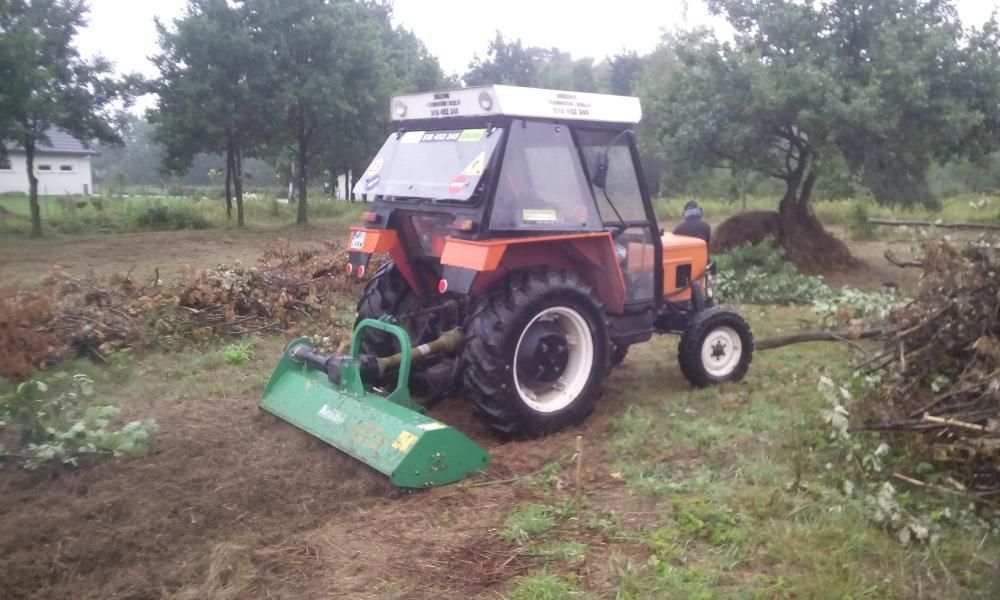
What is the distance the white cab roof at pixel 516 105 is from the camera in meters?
5.59

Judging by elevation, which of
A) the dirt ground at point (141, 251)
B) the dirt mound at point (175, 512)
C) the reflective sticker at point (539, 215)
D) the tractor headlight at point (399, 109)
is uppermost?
the tractor headlight at point (399, 109)

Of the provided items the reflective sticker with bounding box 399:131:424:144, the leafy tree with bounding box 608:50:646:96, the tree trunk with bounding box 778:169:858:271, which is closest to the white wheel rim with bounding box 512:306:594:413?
the reflective sticker with bounding box 399:131:424:144

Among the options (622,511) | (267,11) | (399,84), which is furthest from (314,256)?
(399,84)

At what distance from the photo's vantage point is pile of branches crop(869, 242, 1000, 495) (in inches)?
174

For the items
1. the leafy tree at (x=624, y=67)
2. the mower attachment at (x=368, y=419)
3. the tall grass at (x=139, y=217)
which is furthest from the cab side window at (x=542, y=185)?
the leafy tree at (x=624, y=67)

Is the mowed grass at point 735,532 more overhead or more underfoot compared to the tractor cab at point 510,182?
more underfoot

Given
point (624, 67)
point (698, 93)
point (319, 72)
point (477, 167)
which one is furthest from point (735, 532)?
point (624, 67)

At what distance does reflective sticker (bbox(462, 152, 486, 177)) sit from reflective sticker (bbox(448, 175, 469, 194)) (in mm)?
41

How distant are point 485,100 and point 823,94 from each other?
847 centimetres

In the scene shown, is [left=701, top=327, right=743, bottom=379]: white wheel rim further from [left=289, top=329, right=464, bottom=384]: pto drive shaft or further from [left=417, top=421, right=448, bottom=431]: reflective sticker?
[left=417, top=421, right=448, bottom=431]: reflective sticker

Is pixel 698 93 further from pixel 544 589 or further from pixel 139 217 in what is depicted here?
pixel 139 217

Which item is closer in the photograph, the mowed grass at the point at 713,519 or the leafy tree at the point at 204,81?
the mowed grass at the point at 713,519

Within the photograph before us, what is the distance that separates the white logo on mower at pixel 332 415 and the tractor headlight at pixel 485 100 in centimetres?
216

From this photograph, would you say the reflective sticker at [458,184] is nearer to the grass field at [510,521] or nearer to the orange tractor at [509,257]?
the orange tractor at [509,257]
